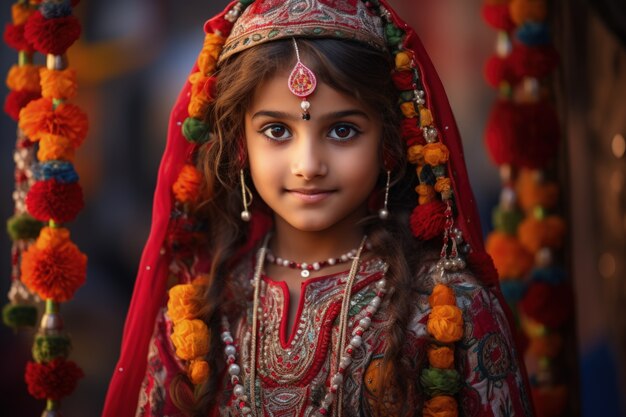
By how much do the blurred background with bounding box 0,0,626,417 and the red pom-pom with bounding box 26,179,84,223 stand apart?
1645mm

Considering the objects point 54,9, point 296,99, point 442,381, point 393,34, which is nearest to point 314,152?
point 296,99

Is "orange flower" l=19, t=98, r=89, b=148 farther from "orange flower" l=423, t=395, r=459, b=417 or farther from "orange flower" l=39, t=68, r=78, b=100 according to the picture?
"orange flower" l=423, t=395, r=459, b=417

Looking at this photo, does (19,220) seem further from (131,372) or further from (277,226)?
(277,226)

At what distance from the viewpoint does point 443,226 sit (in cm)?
213

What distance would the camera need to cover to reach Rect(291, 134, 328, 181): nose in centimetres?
198

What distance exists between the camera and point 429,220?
2.13 m

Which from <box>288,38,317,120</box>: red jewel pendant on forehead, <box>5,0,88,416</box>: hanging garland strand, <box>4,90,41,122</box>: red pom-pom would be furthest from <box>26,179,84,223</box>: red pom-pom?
<box>288,38,317,120</box>: red jewel pendant on forehead

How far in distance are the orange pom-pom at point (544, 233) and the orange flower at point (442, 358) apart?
3.14ft

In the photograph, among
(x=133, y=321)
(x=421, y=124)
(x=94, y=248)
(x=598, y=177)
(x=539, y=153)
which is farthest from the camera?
(x=94, y=248)

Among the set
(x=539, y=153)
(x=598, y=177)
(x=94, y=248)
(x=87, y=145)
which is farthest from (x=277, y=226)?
(x=87, y=145)

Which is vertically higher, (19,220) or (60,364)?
(19,220)

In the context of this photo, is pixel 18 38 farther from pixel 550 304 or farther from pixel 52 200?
pixel 550 304

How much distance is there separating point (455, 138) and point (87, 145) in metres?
2.81

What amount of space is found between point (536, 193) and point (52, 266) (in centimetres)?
159
